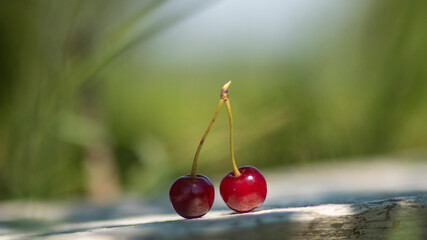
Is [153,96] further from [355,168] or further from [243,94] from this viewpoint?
[355,168]

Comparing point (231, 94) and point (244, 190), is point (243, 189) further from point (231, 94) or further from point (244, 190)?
point (231, 94)

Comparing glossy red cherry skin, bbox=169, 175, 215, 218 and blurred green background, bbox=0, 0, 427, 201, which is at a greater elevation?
blurred green background, bbox=0, 0, 427, 201

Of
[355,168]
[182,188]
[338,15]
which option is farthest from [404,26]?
[182,188]

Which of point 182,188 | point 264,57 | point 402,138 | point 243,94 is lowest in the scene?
point 182,188

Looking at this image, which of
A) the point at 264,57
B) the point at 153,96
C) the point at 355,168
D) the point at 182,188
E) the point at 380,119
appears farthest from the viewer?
the point at 153,96

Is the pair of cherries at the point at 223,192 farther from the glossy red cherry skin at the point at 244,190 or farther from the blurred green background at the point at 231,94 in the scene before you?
the blurred green background at the point at 231,94

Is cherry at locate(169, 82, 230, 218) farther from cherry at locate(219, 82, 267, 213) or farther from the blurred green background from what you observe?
the blurred green background

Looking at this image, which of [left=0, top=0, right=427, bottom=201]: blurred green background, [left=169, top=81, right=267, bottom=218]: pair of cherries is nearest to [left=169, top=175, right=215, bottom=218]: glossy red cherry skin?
[left=169, top=81, right=267, bottom=218]: pair of cherries
